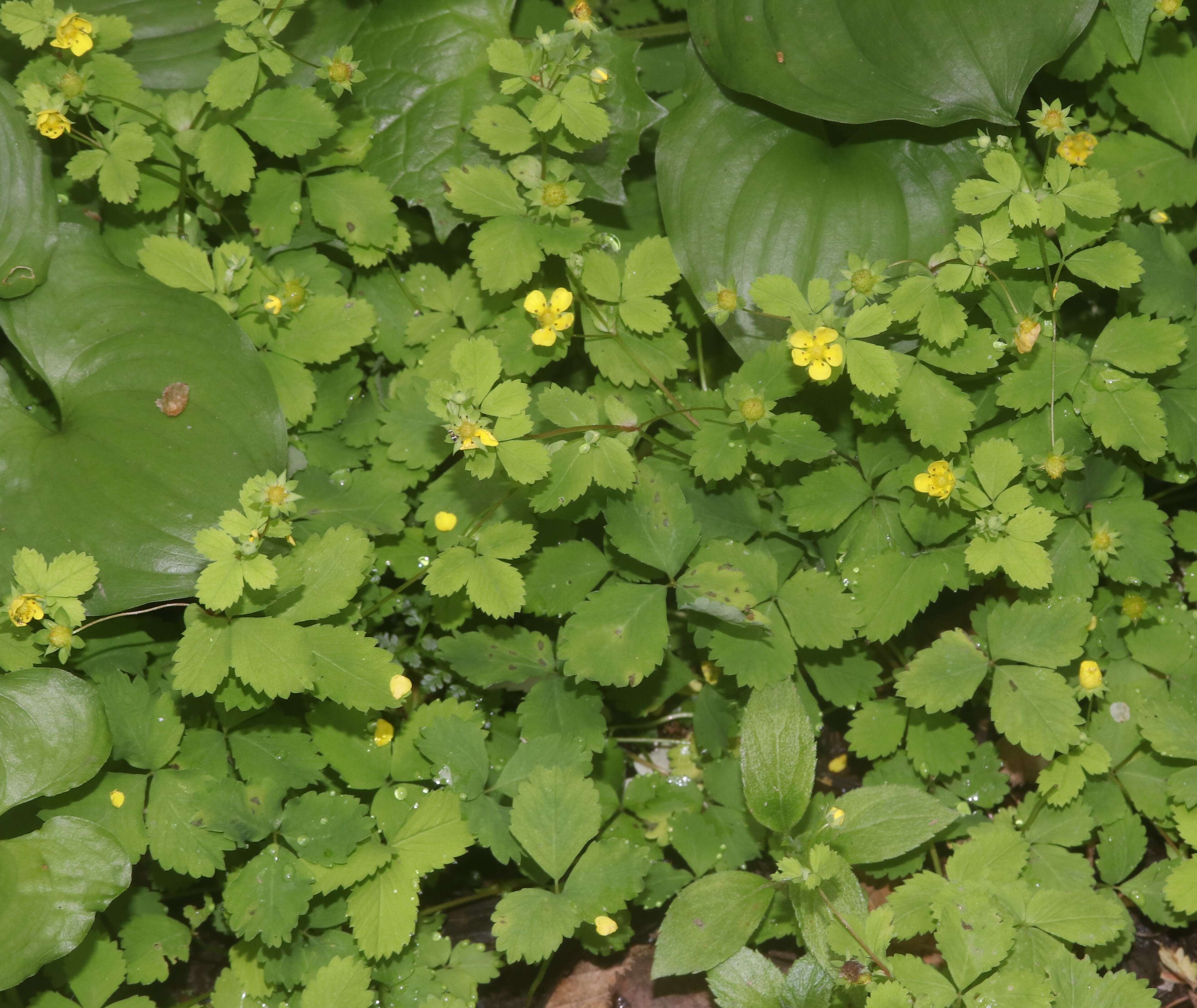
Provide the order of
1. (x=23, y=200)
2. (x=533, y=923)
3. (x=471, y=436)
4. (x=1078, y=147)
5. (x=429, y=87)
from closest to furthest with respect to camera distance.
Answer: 1. (x=471, y=436)
2. (x=533, y=923)
3. (x=1078, y=147)
4. (x=23, y=200)
5. (x=429, y=87)

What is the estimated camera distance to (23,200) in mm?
2191

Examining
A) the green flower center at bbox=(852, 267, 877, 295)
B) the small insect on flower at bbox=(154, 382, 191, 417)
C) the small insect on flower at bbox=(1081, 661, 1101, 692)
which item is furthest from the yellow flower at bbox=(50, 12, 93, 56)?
the small insect on flower at bbox=(1081, 661, 1101, 692)

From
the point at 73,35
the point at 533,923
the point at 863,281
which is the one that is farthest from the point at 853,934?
the point at 73,35

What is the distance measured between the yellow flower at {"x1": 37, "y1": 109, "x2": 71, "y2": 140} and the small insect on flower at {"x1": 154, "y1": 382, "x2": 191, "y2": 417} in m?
0.58

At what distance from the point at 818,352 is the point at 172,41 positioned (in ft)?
5.76

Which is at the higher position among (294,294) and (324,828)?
(294,294)

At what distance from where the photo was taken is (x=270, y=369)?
2.24m

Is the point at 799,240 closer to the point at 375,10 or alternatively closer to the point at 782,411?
the point at 782,411

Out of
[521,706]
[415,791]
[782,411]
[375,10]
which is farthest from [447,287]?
[415,791]

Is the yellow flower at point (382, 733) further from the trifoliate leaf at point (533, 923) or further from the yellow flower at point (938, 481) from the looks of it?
the yellow flower at point (938, 481)

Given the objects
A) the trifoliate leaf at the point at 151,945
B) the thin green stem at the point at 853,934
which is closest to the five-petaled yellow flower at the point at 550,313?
the thin green stem at the point at 853,934

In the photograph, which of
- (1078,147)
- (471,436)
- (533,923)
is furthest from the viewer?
(1078,147)

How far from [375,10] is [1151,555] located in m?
2.18

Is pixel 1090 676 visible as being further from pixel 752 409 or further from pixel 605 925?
pixel 605 925
